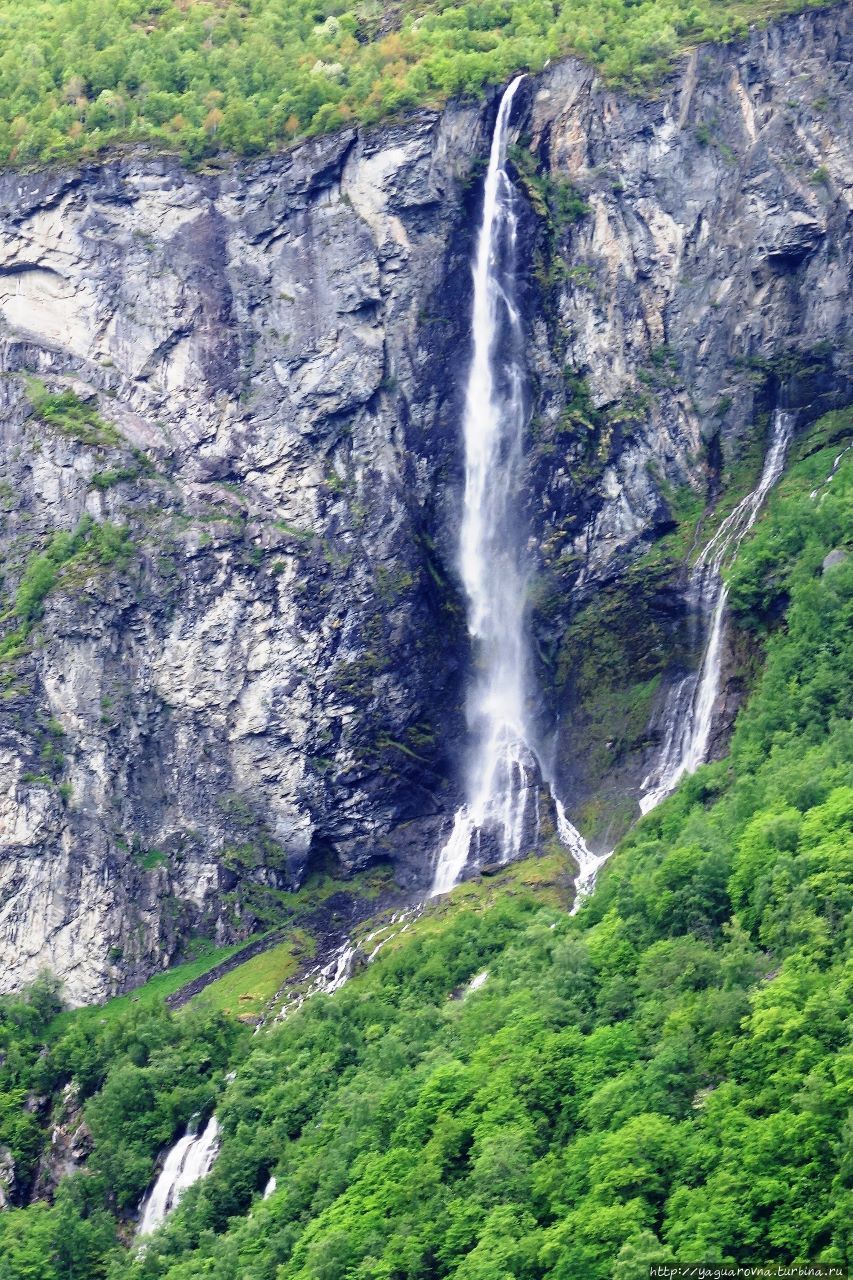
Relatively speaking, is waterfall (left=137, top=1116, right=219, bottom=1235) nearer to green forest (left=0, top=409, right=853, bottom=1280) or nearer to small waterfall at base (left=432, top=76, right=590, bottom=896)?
green forest (left=0, top=409, right=853, bottom=1280)

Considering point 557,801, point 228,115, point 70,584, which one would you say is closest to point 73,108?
point 228,115

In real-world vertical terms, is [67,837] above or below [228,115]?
below

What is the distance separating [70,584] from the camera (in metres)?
90.6

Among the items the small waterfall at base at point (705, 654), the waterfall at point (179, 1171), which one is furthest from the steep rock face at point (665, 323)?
the waterfall at point (179, 1171)

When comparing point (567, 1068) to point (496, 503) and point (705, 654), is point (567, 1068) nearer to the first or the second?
point (705, 654)

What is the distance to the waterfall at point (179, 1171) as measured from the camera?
231ft

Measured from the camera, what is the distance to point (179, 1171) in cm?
7156

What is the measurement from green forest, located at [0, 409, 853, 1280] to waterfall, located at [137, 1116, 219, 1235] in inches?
33.6

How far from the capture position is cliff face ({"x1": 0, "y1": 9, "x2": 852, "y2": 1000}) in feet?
289

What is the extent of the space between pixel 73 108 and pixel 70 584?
25.1m

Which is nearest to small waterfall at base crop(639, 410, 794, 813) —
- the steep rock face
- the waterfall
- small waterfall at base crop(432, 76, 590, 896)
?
the steep rock face

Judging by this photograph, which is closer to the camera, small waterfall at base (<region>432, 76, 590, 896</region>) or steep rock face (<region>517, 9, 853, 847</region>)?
steep rock face (<region>517, 9, 853, 847</region>)

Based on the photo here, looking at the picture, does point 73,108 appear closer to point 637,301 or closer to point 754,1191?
point 637,301

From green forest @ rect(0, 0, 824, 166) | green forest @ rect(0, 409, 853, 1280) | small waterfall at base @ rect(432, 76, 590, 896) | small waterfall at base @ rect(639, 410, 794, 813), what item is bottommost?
green forest @ rect(0, 409, 853, 1280)
